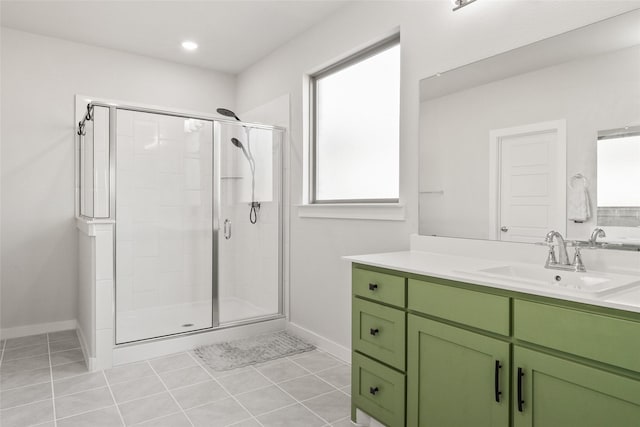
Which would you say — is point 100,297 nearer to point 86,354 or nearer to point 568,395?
point 86,354

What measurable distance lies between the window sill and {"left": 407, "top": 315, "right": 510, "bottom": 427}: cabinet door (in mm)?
873

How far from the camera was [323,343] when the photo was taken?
10.0ft

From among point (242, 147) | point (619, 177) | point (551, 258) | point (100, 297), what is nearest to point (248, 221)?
point (242, 147)

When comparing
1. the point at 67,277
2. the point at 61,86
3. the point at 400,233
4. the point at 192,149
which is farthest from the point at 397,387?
the point at 61,86

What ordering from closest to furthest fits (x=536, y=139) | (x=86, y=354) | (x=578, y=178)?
1. (x=578, y=178)
2. (x=536, y=139)
3. (x=86, y=354)

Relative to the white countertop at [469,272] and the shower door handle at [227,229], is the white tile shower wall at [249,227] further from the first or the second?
the white countertop at [469,272]

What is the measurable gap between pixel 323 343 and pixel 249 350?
0.57 meters

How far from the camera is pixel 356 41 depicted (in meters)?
2.78

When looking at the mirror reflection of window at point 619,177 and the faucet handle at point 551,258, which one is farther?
the faucet handle at point 551,258

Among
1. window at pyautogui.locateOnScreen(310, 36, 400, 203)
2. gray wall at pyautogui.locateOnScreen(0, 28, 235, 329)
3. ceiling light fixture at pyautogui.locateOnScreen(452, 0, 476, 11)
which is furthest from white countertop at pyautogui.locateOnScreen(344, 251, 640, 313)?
gray wall at pyautogui.locateOnScreen(0, 28, 235, 329)

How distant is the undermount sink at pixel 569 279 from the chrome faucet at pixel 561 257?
3 centimetres

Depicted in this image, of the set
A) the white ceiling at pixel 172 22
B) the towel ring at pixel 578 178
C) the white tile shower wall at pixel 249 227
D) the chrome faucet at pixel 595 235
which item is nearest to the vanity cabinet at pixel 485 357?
the chrome faucet at pixel 595 235

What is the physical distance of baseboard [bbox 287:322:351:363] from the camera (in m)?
2.84

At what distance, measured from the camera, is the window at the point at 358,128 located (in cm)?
265
